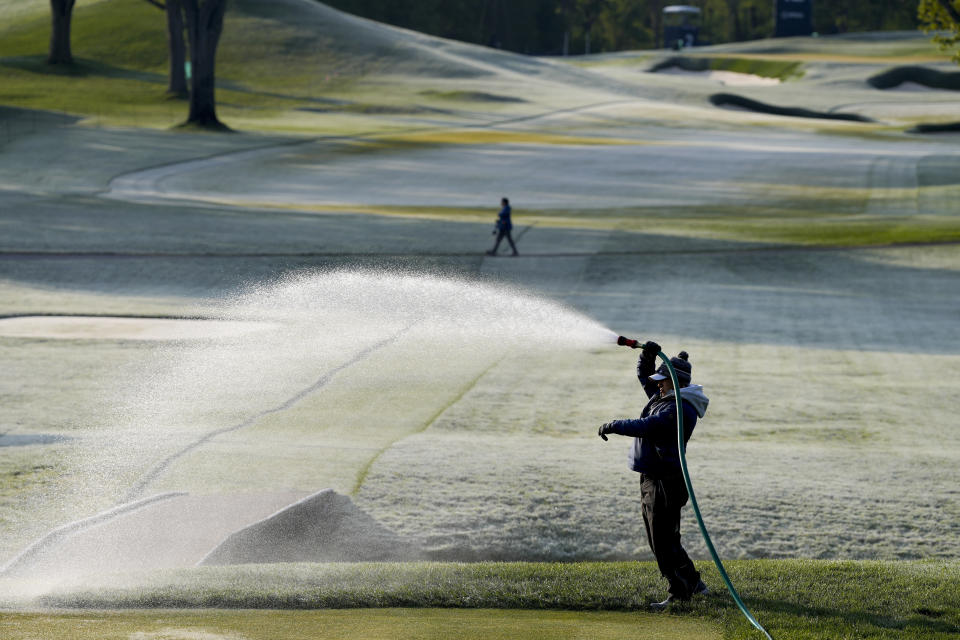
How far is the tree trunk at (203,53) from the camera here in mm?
76750

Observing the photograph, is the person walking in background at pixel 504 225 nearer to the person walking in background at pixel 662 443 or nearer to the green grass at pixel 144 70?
the person walking in background at pixel 662 443

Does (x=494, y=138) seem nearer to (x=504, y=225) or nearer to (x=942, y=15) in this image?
(x=942, y=15)

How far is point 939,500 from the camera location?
1459 cm

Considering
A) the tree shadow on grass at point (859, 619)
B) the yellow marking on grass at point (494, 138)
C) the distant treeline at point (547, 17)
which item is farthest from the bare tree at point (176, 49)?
the tree shadow on grass at point (859, 619)

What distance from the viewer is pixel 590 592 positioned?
10.9 m

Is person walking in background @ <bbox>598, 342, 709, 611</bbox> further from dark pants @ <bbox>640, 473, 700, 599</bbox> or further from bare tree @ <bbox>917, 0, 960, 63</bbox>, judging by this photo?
bare tree @ <bbox>917, 0, 960, 63</bbox>

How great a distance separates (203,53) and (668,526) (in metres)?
73.6

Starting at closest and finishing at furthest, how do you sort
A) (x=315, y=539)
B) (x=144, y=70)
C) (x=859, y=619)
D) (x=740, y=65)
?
(x=859, y=619), (x=315, y=539), (x=144, y=70), (x=740, y=65)

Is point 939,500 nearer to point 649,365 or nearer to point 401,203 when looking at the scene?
point 649,365

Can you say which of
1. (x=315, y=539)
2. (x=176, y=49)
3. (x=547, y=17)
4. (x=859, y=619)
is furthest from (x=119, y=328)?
(x=547, y=17)

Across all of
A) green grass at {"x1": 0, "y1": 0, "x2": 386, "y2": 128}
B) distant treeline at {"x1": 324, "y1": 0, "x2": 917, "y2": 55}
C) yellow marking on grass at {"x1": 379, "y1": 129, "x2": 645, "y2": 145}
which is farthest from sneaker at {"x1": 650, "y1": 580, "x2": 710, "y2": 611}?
distant treeline at {"x1": 324, "y1": 0, "x2": 917, "y2": 55}

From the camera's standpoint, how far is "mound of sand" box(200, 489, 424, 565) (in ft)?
41.9

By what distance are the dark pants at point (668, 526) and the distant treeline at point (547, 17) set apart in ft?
522

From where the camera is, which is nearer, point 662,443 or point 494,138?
point 662,443
